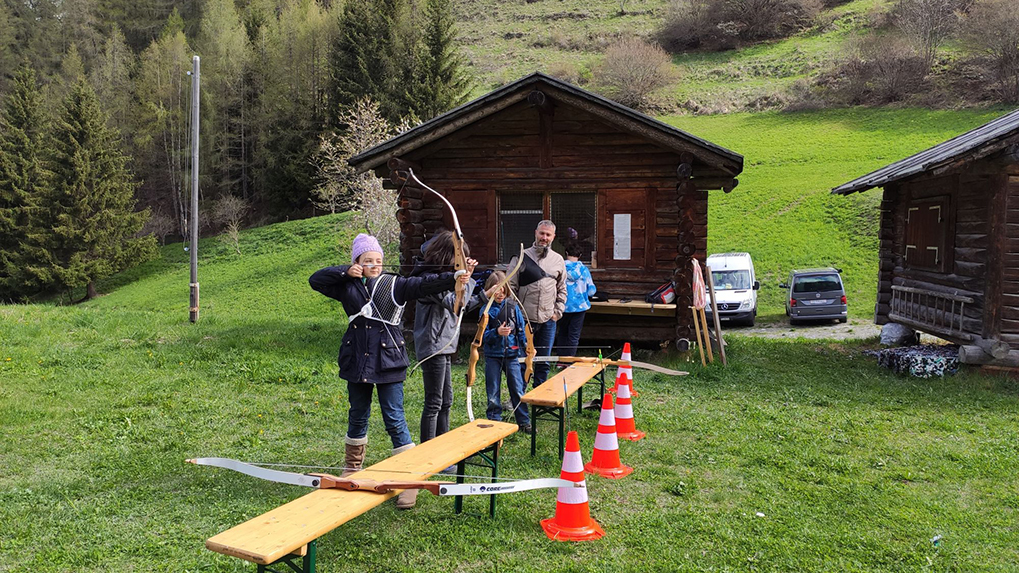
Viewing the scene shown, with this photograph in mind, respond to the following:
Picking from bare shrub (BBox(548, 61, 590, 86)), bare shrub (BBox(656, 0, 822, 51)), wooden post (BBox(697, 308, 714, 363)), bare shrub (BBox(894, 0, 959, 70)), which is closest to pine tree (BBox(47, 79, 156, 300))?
bare shrub (BBox(548, 61, 590, 86))

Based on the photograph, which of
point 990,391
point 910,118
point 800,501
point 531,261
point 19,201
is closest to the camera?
point 800,501

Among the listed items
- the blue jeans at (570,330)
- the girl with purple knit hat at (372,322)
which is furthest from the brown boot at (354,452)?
the blue jeans at (570,330)

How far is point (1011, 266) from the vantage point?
31.3ft

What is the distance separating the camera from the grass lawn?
13.7ft

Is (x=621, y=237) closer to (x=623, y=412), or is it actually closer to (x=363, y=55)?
(x=623, y=412)

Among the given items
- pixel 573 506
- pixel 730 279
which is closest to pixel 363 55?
pixel 730 279

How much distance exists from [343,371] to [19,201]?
113ft

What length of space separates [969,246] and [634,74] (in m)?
36.1

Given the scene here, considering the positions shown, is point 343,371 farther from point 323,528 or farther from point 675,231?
point 675,231

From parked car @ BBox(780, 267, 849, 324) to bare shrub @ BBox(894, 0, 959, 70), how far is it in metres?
29.1

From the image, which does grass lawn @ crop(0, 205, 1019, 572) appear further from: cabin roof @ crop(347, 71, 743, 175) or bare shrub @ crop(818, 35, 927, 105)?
bare shrub @ crop(818, 35, 927, 105)

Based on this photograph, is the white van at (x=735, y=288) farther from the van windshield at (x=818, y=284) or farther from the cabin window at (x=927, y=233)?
the cabin window at (x=927, y=233)

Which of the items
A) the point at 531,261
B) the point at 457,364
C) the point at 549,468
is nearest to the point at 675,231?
the point at 457,364

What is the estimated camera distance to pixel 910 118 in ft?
117
